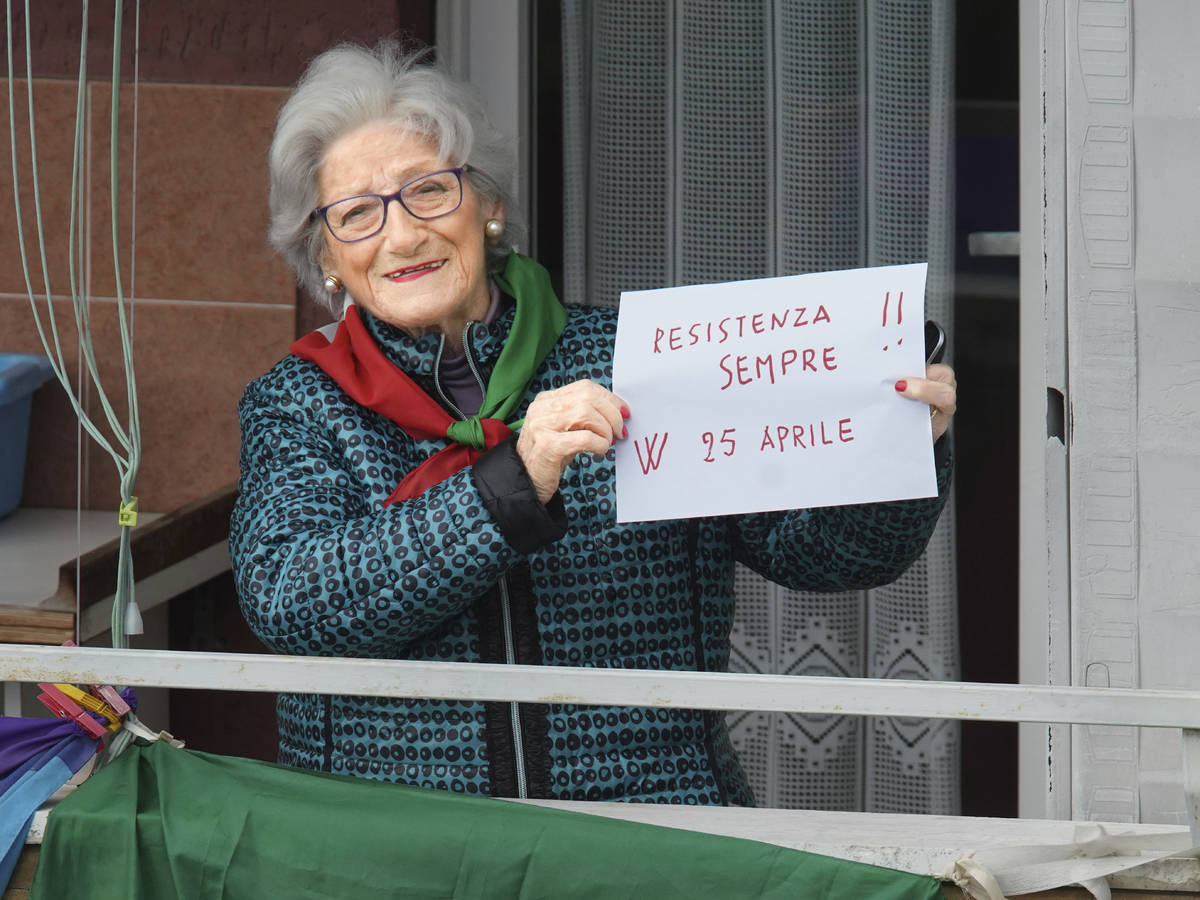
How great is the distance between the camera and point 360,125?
65.9 inches

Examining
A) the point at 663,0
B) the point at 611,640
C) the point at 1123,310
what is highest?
the point at 663,0

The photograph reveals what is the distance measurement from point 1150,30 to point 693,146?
3.21ft

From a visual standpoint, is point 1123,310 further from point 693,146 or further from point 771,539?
point 693,146

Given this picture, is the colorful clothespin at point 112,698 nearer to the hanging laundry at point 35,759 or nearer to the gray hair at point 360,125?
the hanging laundry at point 35,759

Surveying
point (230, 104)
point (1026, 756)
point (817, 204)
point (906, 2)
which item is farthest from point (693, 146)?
point (1026, 756)

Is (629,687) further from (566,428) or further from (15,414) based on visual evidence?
(15,414)

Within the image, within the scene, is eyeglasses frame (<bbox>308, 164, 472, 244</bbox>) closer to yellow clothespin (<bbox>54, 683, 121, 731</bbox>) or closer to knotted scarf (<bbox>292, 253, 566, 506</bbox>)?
knotted scarf (<bbox>292, 253, 566, 506</bbox>)

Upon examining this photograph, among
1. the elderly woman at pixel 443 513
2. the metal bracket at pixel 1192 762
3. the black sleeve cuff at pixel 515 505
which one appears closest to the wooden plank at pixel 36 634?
the elderly woman at pixel 443 513

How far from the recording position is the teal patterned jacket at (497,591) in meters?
1.44

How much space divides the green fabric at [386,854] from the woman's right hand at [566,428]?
0.31 meters

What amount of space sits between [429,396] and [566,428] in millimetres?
354

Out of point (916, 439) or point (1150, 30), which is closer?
point (916, 439)

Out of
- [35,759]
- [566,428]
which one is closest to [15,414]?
[35,759]

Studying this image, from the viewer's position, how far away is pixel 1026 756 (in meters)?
2.44
